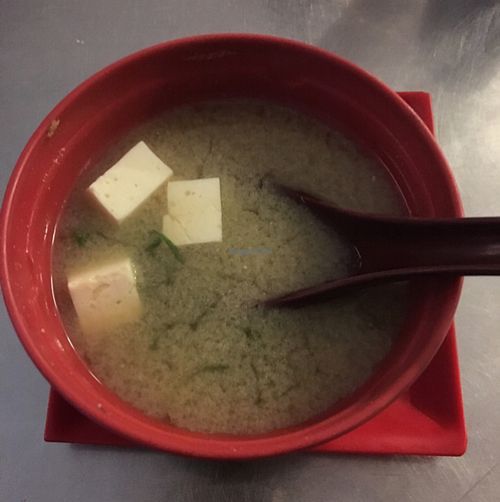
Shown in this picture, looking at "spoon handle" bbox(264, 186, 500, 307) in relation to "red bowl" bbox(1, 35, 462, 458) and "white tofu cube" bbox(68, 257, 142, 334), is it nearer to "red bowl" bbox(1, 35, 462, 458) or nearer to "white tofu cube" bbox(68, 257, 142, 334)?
"red bowl" bbox(1, 35, 462, 458)

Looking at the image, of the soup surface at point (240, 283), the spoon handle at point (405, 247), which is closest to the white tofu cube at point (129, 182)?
the soup surface at point (240, 283)

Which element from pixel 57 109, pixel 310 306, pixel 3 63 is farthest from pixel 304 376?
pixel 3 63

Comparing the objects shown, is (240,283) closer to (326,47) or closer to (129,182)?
(129,182)

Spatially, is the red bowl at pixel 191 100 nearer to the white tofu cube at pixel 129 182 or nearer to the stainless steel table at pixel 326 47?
the white tofu cube at pixel 129 182

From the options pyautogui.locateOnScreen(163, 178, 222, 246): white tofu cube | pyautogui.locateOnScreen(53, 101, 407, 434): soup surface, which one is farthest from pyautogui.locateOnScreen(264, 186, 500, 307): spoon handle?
pyautogui.locateOnScreen(163, 178, 222, 246): white tofu cube

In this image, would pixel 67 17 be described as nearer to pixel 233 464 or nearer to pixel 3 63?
pixel 3 63

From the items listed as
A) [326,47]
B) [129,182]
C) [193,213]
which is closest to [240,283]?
[193,213]
